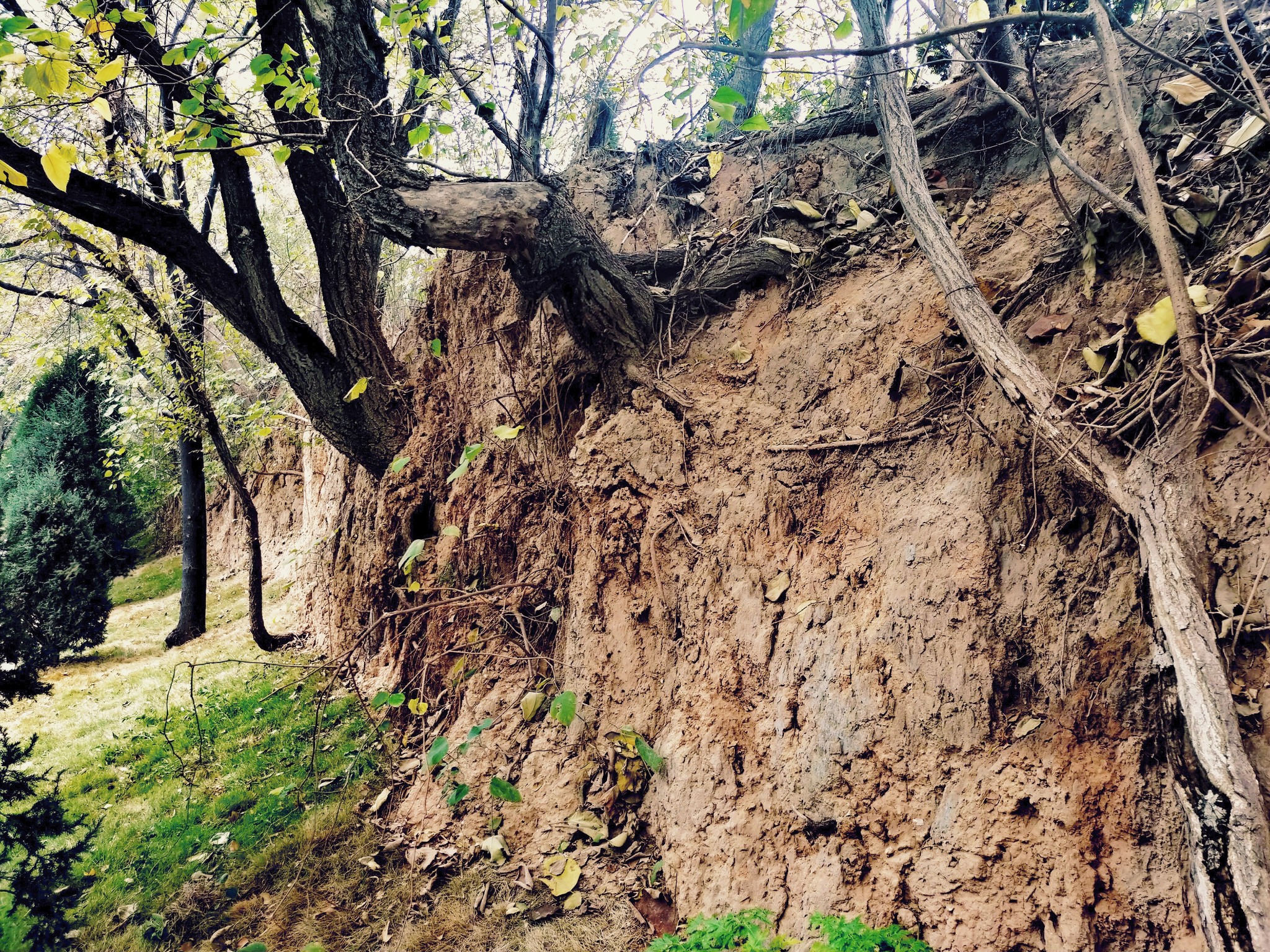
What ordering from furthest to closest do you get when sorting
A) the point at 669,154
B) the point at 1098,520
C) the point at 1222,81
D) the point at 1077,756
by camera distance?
the point at 669,154
the point at 1222,81
the point at 1098,520
the point at 1077,756

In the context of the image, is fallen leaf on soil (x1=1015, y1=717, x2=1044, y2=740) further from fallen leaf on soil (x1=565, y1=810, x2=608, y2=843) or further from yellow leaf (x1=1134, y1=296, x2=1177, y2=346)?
fallen leaf on soil (x1=565, y1=810, x2=608, y2=843)

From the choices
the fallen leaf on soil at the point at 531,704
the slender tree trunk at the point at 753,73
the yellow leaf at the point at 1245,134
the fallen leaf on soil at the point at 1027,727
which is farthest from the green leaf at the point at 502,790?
the slender tree trunk at the point at 753,73

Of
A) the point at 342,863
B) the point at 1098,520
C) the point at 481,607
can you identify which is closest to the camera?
the point at 1098,520

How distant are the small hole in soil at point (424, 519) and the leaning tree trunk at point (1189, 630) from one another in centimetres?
404

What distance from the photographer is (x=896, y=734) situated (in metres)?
2.80

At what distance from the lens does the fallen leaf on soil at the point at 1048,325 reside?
3.06 metres

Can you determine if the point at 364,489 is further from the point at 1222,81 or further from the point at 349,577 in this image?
the point at 1222,81

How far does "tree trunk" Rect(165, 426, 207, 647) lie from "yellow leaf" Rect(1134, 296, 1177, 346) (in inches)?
399

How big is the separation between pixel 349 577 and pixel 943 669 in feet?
17.0

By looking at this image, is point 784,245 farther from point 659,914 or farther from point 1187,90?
point 659,914

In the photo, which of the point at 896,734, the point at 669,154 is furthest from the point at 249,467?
the point at 896,734

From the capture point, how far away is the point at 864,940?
2465 mm

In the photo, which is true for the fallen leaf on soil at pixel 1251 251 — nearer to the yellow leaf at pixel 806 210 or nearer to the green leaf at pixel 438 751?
the yellow leaf at pixel 806 210

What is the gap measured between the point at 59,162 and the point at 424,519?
12.5 feet
